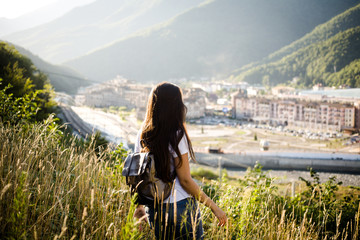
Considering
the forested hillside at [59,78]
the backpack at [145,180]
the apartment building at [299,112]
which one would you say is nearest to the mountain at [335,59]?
the apartment building at [299,112]

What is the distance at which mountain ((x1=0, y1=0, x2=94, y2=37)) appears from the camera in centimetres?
12594

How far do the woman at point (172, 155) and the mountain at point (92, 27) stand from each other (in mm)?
106523

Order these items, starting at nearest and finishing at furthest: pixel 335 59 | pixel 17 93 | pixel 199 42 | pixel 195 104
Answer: pixel 17 93, pixel 335 59, pixel 195 104, pixel 199 42

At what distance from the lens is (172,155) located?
0.95m

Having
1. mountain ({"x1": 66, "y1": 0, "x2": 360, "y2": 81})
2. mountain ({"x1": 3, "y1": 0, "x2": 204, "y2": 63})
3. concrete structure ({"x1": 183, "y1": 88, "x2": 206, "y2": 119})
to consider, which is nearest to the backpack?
concrete structure ({"x1": 183, "y1": 88, "x2": 206, "y2": 119})

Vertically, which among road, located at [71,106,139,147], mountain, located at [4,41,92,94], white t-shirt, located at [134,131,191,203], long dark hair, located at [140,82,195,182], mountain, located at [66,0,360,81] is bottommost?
road, located at [71,106,139,147]

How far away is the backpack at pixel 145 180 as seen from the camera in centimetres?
92

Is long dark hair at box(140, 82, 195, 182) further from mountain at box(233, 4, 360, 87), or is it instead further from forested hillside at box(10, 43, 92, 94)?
forested hillside at box(10, 43, 92, 94)

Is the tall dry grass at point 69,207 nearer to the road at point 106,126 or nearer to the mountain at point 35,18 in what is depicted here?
the road at point 106,126

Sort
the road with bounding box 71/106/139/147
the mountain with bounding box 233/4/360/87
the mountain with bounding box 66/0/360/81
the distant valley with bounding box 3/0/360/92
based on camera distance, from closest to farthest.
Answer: the road with bounding box 71/106/139/147, the mountain with bounding box 233/4/360/87, the distant valley with bounding box 3/0/360/92, the mountain with bounding box 66/0/360/81

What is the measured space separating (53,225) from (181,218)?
43 centimetres

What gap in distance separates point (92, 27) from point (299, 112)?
4937 inches

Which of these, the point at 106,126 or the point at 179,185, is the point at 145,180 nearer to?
the point at 179,185

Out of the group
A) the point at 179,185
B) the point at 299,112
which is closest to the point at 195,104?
the point at 299,112
